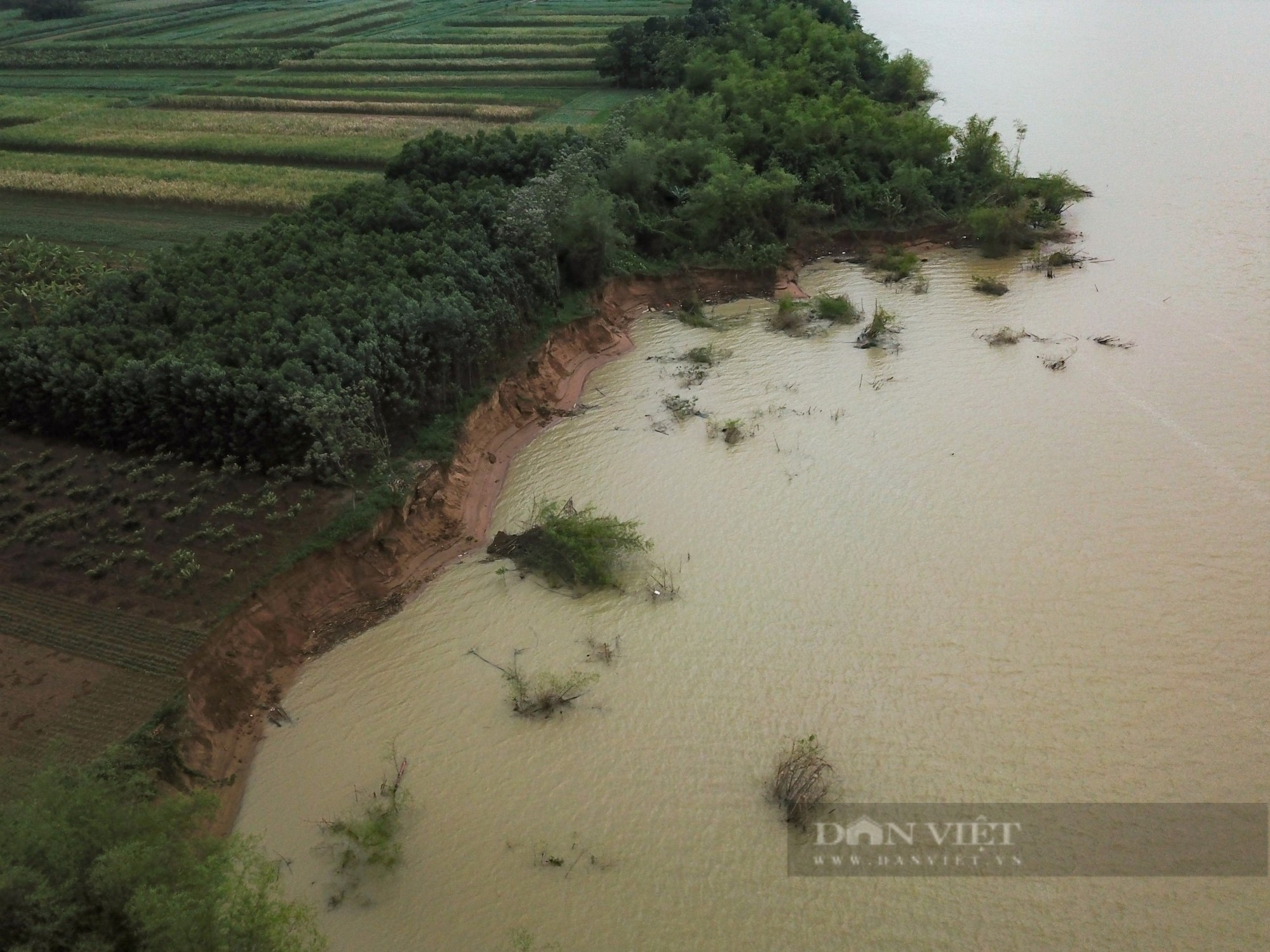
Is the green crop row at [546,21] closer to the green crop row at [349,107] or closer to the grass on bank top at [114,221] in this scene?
the green crop row at [349,107]

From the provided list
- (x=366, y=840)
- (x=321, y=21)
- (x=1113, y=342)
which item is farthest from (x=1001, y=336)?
(x=321, y=21)

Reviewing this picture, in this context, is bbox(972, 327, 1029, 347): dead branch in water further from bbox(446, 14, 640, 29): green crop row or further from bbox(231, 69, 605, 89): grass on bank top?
bbox(446, 14, 640, 29): green crop row

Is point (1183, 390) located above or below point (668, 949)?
above

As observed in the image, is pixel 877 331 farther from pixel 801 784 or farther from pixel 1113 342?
pixel 801 784

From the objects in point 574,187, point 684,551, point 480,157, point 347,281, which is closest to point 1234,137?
point 574,187

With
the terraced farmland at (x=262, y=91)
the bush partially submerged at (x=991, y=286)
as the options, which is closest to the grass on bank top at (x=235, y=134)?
the terraced farmland at (x=262, y=91)

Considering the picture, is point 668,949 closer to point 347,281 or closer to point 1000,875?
point 1000,875
